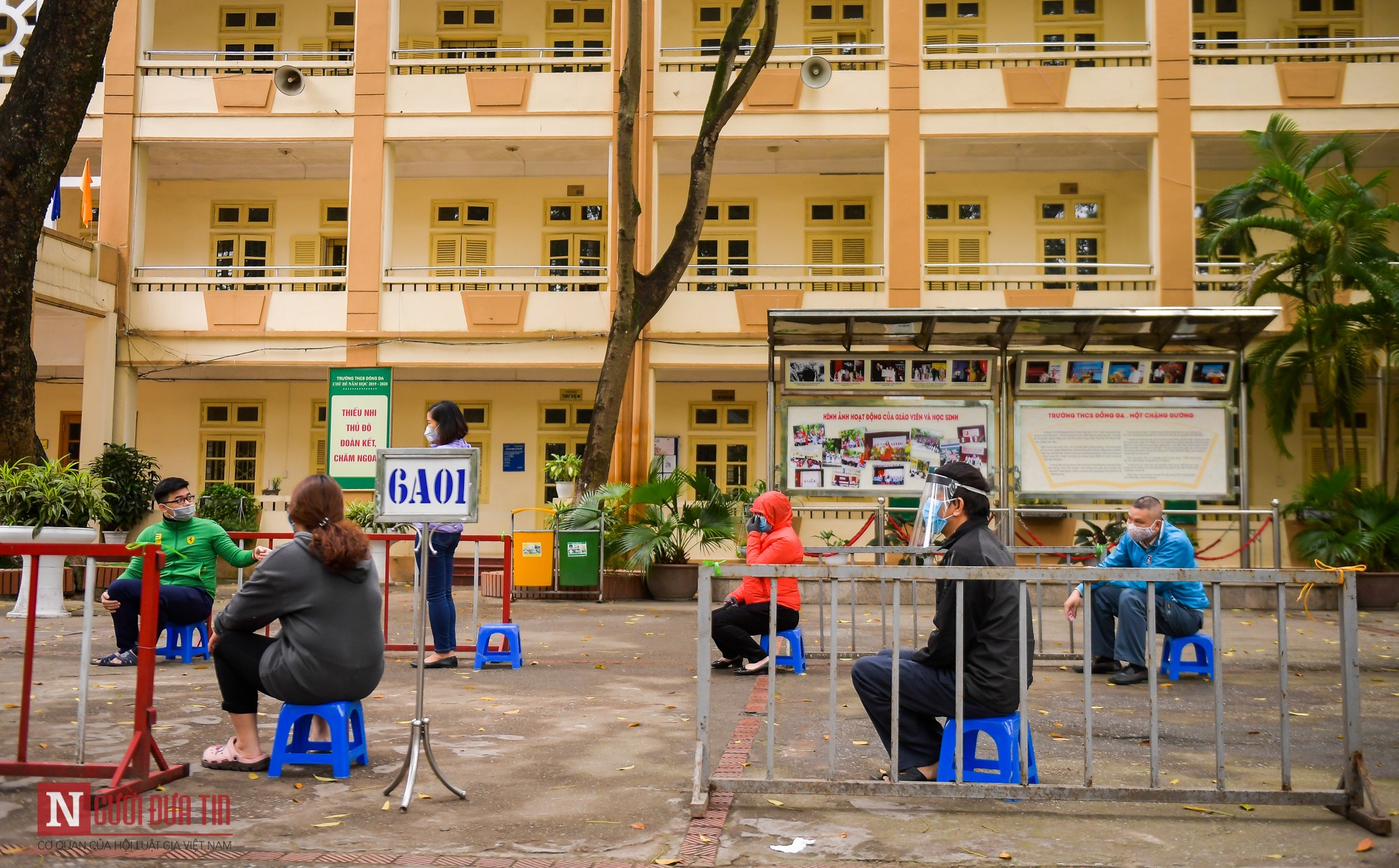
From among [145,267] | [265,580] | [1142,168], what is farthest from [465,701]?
[1142,168]

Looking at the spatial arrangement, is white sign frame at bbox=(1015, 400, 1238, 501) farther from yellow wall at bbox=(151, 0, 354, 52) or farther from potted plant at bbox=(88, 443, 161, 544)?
yellow wall at bbox=(151, 0, 354, 52)

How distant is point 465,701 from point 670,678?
1.88 m

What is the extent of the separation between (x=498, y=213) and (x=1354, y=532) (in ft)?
52.3

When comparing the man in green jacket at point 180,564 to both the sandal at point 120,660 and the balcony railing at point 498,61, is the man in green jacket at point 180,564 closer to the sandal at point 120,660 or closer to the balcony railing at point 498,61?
the sandal at point 120,660

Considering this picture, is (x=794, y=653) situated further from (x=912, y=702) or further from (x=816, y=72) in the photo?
(x=816, y=72)

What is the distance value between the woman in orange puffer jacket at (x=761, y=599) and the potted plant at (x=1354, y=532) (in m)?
9.98

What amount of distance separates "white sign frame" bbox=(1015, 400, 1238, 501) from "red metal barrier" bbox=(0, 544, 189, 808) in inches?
496

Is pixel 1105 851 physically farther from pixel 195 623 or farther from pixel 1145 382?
pixel 1145 382

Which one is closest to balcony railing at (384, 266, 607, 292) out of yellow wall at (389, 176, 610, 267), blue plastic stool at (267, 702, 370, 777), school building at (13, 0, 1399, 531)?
school building at (13, 0, 1399, 531)

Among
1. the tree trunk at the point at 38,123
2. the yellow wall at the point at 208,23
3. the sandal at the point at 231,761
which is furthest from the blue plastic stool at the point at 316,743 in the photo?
the yellow wall at the point at 208,23

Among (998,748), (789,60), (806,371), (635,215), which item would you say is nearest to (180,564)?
(998,748)

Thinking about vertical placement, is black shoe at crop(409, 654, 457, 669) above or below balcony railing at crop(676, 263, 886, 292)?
below

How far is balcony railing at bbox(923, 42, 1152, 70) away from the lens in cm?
1997

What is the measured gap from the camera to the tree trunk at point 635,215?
16.9 meters
